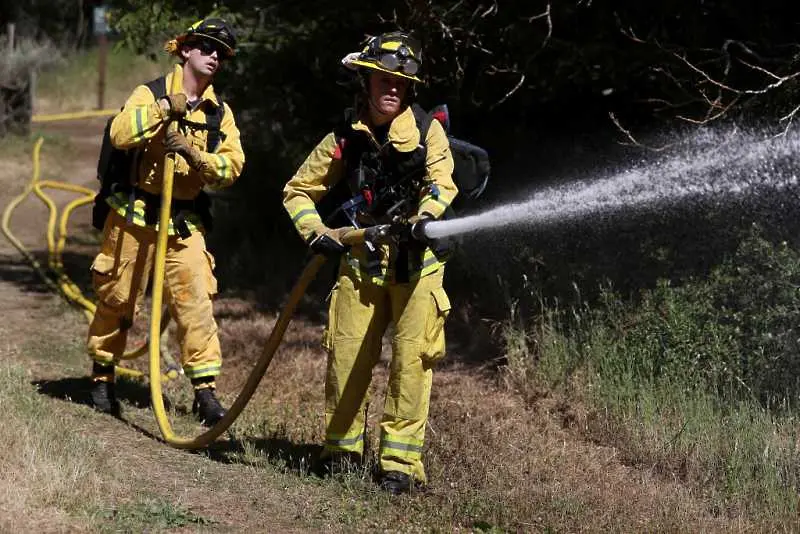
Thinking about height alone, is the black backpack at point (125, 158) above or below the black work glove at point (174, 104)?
below

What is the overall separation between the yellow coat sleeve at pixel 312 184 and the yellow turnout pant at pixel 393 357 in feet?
0.96

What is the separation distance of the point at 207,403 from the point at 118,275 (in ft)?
2.68

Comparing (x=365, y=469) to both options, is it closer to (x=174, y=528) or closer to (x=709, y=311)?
(x=174, y=528)

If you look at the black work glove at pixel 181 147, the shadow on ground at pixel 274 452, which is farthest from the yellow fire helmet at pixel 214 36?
the shadow on ground at pixel 274 452

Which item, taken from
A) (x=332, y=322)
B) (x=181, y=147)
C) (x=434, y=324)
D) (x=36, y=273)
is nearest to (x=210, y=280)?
(x=181, y=147)

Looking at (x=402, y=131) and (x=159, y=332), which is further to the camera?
(x=159, y=332)

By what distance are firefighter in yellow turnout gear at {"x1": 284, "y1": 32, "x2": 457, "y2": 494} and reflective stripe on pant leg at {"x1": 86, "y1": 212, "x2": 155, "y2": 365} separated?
1372mm

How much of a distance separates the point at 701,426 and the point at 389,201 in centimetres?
188

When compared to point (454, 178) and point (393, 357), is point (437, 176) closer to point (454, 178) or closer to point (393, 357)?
point (454, 178)

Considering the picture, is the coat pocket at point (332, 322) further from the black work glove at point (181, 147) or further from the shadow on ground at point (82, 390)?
the shadow on ground at point (82, 390)

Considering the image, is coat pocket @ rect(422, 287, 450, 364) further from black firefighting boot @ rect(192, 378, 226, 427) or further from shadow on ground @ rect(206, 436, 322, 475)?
black firefighting boot @ rect(192, 378, 226, 427)

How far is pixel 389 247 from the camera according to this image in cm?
546

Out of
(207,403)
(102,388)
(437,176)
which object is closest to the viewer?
(437,176)

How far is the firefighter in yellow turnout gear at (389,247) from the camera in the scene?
5.40 meters
